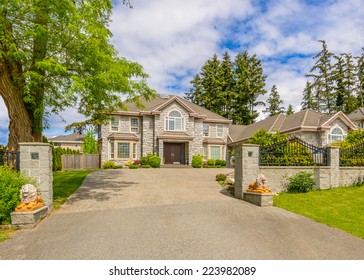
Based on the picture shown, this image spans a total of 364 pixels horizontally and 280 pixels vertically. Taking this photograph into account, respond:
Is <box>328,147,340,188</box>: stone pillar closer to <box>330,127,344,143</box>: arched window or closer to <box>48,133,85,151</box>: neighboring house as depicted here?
<box>330,127,344,143</box>: arched window

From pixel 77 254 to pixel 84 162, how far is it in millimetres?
22878

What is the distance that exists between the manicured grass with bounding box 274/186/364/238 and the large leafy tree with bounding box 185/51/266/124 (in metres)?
36.8

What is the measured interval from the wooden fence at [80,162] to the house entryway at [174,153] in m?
7.52

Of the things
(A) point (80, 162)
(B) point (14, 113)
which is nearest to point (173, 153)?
(A) point (80, 162)

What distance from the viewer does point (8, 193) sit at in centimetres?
667

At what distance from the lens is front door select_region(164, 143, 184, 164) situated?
28875 mm

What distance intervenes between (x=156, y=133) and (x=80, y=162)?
8485 millimetres

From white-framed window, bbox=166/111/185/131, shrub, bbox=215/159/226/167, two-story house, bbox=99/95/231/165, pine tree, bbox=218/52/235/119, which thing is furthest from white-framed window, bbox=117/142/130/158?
pine tree, bbox=218/52/235/119

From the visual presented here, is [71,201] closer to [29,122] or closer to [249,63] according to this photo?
[29,122]

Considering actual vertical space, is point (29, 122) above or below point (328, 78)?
below

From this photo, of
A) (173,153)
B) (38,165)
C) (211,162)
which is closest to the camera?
(38,165)

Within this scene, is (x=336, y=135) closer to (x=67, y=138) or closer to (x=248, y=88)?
(x=248, y=88)

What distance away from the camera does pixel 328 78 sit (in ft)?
162
